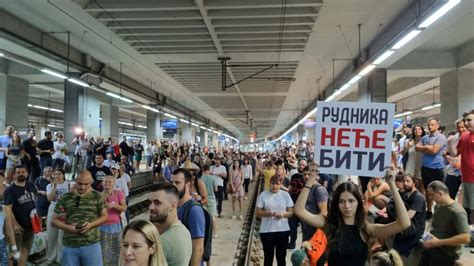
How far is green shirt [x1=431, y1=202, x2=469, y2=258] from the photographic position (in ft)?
14.4

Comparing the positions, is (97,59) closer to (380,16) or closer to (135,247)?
(380,16)

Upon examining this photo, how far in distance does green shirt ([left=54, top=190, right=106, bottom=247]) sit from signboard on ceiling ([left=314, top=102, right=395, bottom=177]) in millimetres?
2716

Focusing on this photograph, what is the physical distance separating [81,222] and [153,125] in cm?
2782

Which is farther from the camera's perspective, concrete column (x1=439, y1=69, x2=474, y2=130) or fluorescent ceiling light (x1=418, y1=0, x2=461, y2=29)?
concrete column (x1=439, y1=69, x2=474, y2=130)

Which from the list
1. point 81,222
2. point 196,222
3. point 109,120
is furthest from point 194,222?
point 109,120

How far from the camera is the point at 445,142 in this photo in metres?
7.78

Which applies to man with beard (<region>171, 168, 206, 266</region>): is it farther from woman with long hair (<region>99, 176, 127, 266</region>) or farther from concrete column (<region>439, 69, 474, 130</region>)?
concrete column (<region>439, 69, 474, 130</region>)

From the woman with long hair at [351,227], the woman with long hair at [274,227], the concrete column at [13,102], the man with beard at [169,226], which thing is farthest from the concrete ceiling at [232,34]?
the woman with long hair at [351,227]

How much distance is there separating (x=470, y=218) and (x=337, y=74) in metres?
13.1

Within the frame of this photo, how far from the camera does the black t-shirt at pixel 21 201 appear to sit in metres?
5.88

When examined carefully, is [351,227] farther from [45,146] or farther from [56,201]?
[45,146]

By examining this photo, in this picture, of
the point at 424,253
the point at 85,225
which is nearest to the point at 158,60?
the point at 85,225

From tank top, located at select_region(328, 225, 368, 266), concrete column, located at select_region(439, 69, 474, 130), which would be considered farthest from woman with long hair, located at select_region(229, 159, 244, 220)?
tank top, located at select_region(328, 225, 368, 266)

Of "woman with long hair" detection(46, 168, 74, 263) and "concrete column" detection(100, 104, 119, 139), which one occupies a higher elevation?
"concrete column" detection(100, 104, 119, 139)
